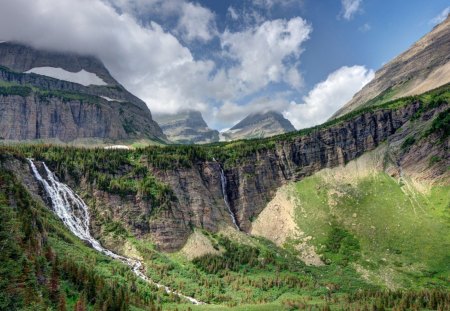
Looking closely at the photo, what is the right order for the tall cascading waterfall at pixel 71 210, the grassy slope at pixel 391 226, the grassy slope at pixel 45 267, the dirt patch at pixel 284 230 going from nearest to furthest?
the grassy slope at pixel 45 267
the tall cascading waterfall at pixel 71 210
the grassy slope at pixel 391 226
the dirt patch at pixel 284 230

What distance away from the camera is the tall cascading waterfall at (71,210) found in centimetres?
14512

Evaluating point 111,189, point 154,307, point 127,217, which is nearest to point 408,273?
point 154,307

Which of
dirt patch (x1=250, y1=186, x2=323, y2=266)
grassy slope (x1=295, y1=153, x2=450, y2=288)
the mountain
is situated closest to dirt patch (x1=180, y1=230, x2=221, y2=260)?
the mountain

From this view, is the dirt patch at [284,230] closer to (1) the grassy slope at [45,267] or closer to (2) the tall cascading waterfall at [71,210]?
(2) the tall cascading waterfall at [71,210]

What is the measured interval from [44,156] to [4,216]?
119 m

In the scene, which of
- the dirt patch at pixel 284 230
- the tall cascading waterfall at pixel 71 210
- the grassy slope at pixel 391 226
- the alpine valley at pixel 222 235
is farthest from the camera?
the dirt patch at pixel 284 230

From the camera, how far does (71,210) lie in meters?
156

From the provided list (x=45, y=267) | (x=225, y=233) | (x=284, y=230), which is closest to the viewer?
(x=45, y=267)


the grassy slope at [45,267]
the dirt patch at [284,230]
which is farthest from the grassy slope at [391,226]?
the grassy slope at [45,267]

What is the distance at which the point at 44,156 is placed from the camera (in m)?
170

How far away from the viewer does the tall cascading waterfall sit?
14512 centimetres

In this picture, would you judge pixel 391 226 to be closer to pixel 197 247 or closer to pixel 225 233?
pixel 225 233

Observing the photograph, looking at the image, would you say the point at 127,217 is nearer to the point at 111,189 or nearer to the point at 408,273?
the point at 111,189

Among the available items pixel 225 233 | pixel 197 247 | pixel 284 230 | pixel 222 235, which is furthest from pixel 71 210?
pixel 284 230
